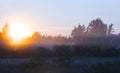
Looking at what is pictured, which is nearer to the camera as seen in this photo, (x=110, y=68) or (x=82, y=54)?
(x=110, y=68)

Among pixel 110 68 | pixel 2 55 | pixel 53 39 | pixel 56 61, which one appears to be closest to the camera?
pixel 110 68

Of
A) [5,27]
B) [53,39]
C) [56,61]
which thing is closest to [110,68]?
[56,61]

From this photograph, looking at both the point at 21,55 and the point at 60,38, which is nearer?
the point at 21,55

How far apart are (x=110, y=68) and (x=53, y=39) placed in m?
35.3

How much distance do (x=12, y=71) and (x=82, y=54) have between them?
2363 centimetres

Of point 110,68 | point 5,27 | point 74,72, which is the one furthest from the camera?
point 5,27

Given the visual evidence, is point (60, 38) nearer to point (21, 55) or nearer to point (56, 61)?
point (21, 55)

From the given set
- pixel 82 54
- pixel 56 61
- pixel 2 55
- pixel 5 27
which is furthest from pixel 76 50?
pixel 5 27

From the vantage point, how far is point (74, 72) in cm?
2664

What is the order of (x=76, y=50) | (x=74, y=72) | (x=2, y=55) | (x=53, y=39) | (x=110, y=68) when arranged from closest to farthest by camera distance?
(x=74, y=72) < (x=110, y=68) < (x=2, y=55) < (x=76, y=50) < (x=53, y=39)

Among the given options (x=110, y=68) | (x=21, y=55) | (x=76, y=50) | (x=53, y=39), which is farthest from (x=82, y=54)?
(x=110, y=68)

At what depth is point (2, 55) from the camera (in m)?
48.0

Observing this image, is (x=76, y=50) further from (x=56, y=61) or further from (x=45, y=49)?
(x=56, y=61)

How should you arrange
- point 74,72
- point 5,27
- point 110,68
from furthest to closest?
1. point 5,27
2. point 110,68
3. point 74,72
